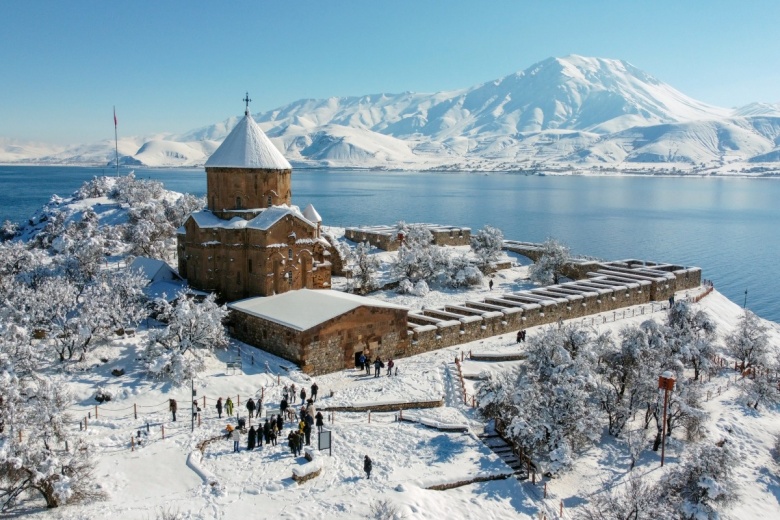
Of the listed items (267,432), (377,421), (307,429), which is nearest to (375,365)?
(377,421)

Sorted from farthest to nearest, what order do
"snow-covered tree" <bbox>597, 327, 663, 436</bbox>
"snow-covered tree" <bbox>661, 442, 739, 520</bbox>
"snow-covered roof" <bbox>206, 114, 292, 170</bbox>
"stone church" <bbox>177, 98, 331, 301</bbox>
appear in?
"snow-covered roof" <bbox>206, 114, 292, 170</bbox>, "stone church" <bbox>177, 98, 331, 301</bbox>, "snow-covered tree" <bbox>597, 327, 663, 436</bbox>, "snow-covered tree" <bbox>661, 442, 739, 520</bbox>

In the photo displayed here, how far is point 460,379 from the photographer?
2127cm

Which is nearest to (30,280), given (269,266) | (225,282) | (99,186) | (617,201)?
(225,282)

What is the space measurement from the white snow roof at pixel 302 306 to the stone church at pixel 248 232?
1.73 m

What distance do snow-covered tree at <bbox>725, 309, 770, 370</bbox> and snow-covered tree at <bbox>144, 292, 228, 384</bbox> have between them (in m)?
21.9

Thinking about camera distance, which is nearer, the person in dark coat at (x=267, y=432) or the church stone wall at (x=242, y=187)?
the person in dark coat at (x=267, y=432)

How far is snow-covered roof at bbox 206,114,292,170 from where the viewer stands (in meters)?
27.7

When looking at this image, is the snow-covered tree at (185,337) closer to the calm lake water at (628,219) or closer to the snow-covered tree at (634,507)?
the snow-covered tree at (634,507)

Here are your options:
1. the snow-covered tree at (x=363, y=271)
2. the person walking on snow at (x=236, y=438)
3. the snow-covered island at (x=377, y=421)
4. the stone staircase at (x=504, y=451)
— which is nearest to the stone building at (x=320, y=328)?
the snow-covered island at (x=377, y=421)

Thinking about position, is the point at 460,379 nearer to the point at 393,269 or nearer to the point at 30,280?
the point at 393,269

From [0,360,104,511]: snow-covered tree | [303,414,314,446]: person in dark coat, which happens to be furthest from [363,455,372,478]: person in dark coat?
[0,360,104,511]: snow-covered tree

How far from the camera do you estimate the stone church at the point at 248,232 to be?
86.9 ft

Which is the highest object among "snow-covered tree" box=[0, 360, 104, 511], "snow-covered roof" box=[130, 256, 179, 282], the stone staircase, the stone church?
the stone church

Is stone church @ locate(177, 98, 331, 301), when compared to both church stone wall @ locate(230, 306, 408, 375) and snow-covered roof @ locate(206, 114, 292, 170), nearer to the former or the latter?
snow-covered roof @ locate(206, 114, 292, 170)
